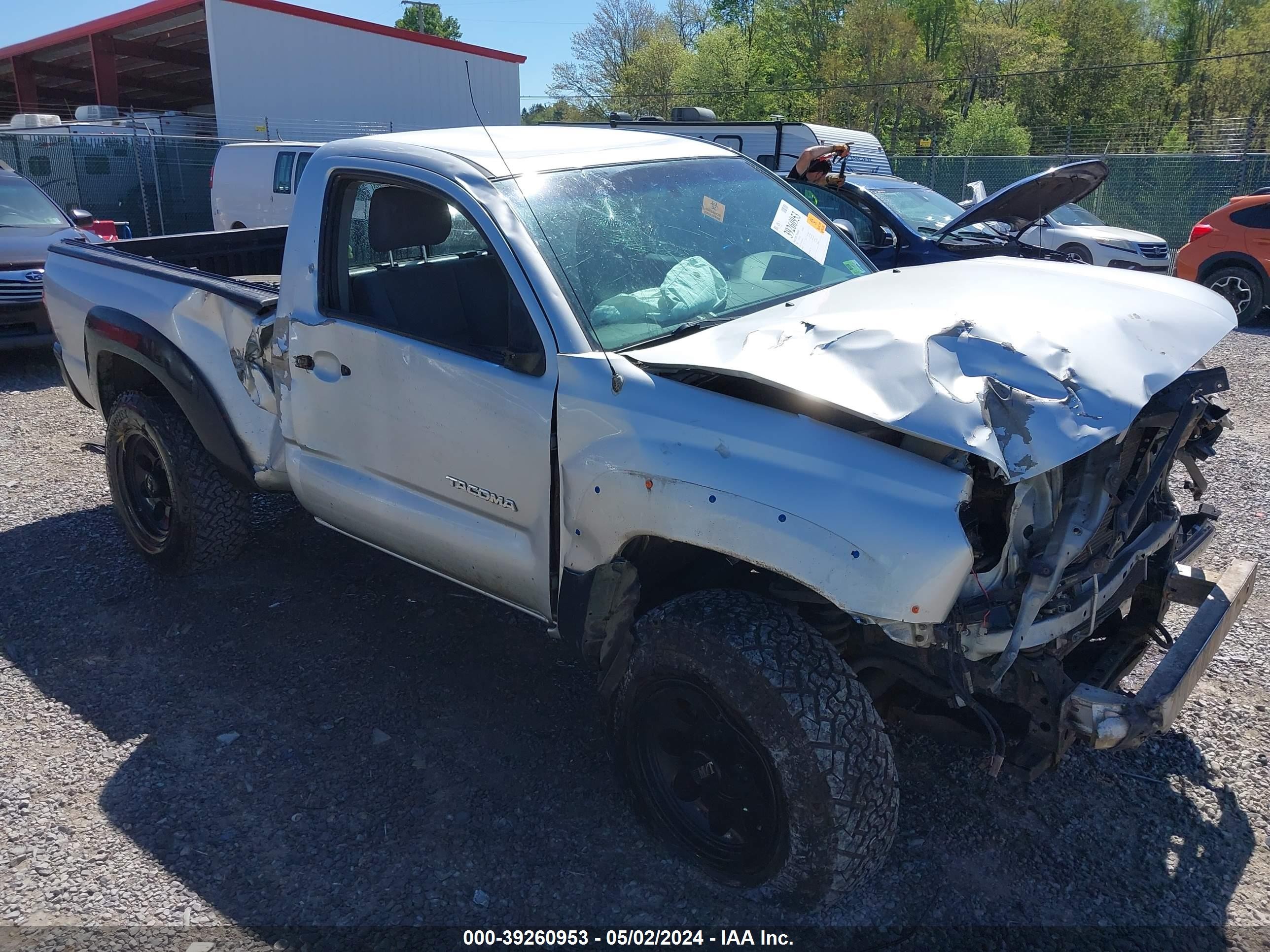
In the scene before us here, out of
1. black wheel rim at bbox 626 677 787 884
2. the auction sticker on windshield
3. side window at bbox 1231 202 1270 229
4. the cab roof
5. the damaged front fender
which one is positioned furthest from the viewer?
side window at bbox 1231 202 1270 229

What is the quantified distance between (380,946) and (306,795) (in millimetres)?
741

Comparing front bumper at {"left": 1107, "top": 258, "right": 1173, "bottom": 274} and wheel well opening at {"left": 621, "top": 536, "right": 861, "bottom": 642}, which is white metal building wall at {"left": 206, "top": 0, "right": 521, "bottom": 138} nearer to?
front bumper at {"left": 1107, "top": 258, "right": 1173, "bottom": 274}

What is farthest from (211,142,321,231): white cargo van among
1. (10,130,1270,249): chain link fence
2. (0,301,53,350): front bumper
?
(0,301,53,350): front bumper

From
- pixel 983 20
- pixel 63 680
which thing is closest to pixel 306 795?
pixel 63 680

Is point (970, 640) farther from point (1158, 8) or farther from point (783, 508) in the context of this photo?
point (1158, 8)

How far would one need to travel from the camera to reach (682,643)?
2.62 m

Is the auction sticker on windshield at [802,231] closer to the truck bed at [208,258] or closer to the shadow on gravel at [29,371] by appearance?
the truck bed at [208,258]

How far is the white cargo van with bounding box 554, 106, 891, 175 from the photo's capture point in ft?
42.2

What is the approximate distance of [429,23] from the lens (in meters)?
64.4

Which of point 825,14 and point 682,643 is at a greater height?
point 825,14

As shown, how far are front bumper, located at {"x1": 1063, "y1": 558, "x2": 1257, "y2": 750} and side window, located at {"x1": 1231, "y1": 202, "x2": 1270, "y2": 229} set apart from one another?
10.1 metres

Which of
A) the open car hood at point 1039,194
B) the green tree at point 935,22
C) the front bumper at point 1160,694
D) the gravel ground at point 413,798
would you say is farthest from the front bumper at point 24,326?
the green tree at point 935,22

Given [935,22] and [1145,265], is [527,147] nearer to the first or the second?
[1145,265]

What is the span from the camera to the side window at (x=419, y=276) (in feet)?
10.3
